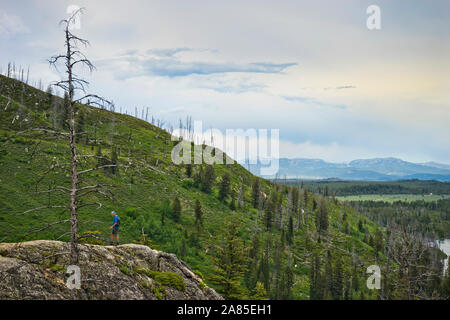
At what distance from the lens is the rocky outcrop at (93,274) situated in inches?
475

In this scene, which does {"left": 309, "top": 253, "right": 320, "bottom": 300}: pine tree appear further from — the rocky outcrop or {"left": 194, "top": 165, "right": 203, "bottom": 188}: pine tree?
the rocky outcrop

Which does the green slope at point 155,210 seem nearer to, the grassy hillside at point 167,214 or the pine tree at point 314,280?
the grassy hillside at point 167,214

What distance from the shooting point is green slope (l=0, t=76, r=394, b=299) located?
153 ft

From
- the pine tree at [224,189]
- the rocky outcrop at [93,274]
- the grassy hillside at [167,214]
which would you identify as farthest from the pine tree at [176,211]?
the rocky outcrop at [93,274]

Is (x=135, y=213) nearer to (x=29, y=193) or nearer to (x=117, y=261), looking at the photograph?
(x=29, y=193)

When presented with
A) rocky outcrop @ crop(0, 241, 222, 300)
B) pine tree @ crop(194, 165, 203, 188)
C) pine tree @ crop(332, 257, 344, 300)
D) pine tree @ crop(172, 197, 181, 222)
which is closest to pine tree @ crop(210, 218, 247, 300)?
rocky outcrop @ crop(0, 241, 222, 300)

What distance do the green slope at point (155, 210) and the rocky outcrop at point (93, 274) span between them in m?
2.16

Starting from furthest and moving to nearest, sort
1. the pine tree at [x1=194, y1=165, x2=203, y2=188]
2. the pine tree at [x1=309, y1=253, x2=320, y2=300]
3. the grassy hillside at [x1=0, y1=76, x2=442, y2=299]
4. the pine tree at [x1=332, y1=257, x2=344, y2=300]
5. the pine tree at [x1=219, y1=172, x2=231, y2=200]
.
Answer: the pine tree at [x1=219, y1=172, x2=231, y2=200]
the pine tree at [x1=194, y1=165, x2=203, y2=188]
the pine tree at [x1=332, y1=257, x2=344, y2=300]
the pine tree at [x1=309, y1=253, x2=320, y2=300]
the grassy hillside at [x1=0, y1=76, x2=442, y2=299]

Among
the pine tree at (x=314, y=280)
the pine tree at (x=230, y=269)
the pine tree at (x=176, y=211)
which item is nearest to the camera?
the pine tree at (x=230, y=269)

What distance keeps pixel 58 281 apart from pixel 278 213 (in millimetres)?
119103

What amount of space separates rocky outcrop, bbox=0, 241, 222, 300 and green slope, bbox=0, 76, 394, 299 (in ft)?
7.10

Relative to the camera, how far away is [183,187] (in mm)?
97375

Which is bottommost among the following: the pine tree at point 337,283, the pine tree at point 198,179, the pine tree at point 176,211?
the pine tree at point 337,283
